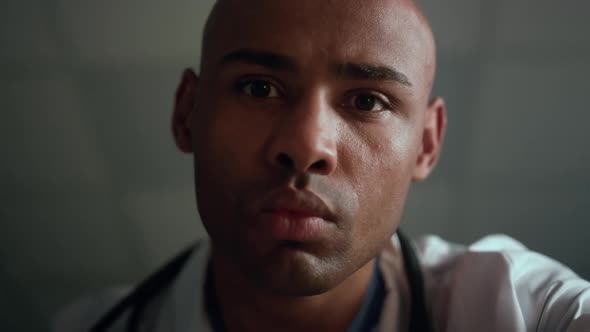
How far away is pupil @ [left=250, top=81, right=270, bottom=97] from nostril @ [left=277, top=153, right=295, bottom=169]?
128 mm

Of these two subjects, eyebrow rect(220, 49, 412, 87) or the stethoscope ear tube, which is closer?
eyebrow rect(220, 49, 412, 87)

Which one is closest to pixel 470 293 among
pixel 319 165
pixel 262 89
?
pixel 319 165

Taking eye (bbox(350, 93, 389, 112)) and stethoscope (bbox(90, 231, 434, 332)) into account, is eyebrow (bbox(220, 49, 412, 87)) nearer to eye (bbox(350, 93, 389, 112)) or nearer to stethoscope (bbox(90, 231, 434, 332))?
eye (bbox(350, 93, 389, 112))

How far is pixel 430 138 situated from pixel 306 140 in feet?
1.16

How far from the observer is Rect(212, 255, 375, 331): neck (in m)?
0.76

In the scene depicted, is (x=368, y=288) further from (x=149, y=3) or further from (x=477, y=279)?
(x=149, y=3)

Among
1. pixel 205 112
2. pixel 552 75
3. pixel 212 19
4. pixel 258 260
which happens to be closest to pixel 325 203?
pixel 258 260

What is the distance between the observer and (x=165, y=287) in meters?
0.97

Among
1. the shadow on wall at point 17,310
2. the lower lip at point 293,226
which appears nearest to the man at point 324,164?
the lower lip at point 293,226

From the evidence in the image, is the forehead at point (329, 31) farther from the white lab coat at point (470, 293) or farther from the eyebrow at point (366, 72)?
the white lab coat at point (470, 293)

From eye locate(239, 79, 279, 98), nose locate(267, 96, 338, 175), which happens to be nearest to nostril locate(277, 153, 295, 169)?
nose locate(267, 96, 338, 175)

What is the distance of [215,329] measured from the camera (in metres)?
0.83

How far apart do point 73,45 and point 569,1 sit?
122cm

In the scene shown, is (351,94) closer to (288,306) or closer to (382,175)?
(382,175)
